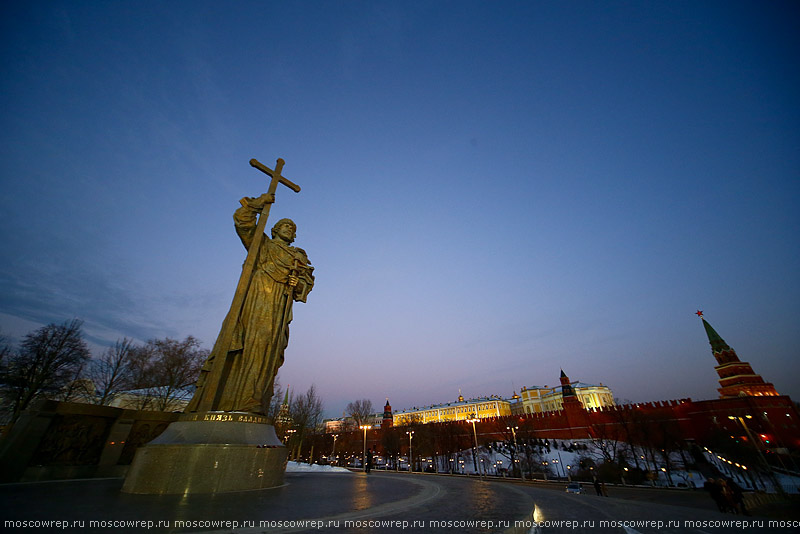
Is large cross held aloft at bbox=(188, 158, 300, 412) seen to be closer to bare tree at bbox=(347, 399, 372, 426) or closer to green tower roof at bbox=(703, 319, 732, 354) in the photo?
A: bare tree at bbox=(347, 399, 372, 426)

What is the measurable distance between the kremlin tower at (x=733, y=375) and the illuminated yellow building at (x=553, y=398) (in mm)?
36135

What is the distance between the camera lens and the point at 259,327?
7.22 m

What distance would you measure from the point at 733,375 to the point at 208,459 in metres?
87.7

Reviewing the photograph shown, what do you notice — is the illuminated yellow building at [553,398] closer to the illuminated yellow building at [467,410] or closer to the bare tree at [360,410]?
the illuminated yellow building at [467,410]

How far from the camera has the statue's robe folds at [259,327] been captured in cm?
667

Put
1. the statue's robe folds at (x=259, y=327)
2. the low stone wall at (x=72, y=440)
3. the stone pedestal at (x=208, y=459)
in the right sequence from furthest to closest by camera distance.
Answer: the low stone wall at (x=72, y=440) → the statue's robe folds at (x=259, y=327) → the stone pedestal at (x=208, y=459)

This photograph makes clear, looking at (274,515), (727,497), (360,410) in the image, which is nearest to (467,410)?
(360,410)

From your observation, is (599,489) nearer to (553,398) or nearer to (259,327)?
(259,327)

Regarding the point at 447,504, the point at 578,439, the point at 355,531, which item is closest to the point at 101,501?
the point at 355,531

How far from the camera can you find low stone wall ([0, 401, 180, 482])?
7117 mm

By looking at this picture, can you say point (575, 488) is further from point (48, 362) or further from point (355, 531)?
point (48, 362)

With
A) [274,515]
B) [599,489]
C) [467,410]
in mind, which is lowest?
[599,489]

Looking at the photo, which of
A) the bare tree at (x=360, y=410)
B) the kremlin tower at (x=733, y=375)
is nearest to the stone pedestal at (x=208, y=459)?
the bare tree at (x=360, y=410)

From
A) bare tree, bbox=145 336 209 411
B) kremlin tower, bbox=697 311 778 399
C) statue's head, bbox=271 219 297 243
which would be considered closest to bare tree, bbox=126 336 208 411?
bare tree, bbox=145 336 209 411
